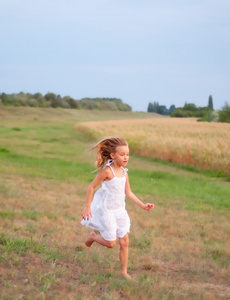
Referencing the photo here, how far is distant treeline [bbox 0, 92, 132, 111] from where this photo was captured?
72438mm

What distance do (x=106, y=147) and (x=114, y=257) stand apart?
5.72 feet


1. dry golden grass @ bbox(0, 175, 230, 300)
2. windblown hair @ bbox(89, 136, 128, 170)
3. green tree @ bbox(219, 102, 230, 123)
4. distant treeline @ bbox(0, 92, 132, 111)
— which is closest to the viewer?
dry golden grass @ bbox(0, 175, 230, 300)

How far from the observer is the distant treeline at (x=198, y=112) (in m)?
50.4

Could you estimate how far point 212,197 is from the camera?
35.2ft

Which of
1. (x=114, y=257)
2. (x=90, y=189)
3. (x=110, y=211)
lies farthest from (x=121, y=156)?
(x=114, y=257)

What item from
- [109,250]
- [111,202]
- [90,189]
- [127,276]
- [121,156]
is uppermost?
[121,156]

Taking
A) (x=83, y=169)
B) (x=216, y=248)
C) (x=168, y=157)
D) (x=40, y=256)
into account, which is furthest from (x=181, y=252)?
(x=168, y=157)

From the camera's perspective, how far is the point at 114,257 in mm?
5320

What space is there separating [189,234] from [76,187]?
15.9 feet

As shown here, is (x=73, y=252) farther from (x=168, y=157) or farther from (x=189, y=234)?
(x=168, y=157)

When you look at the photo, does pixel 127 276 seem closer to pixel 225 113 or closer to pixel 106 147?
pixel 106 147

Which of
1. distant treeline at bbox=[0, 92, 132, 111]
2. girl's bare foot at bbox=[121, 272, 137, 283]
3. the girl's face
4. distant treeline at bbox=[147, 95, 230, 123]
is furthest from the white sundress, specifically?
distant treeline at bbox=[0, 92, 132, 111]

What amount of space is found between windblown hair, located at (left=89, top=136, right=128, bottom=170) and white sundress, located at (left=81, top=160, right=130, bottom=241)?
0.18 metres

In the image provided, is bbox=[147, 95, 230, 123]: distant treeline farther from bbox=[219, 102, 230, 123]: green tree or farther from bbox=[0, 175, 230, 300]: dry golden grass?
bbox=[0, 175, 230, 300]: dry golden grass
